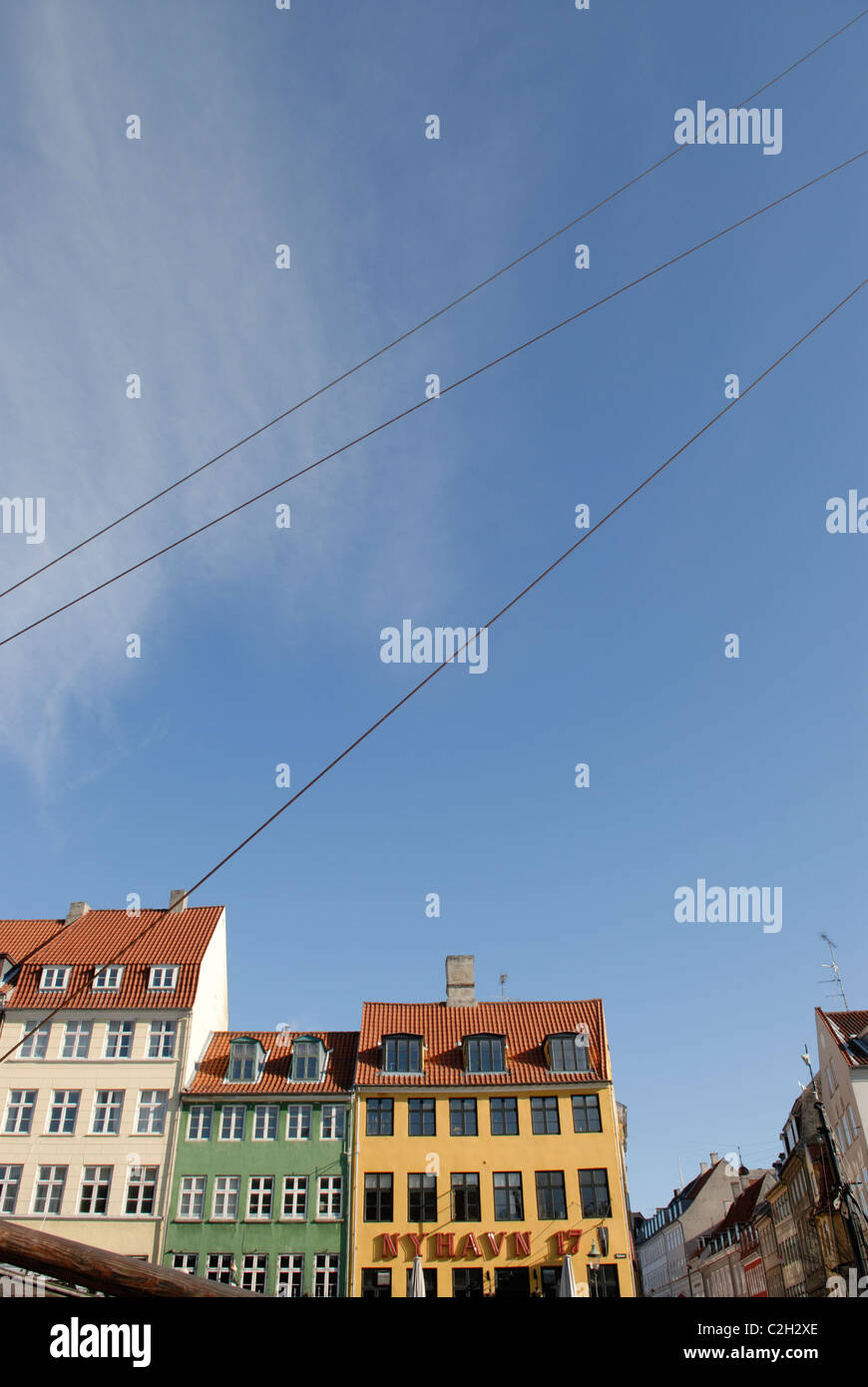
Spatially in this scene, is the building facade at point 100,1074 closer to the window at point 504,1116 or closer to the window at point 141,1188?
the window at point 141,1188

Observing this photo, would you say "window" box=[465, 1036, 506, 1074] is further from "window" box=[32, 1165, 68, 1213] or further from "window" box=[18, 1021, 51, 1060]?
"window" box=[18, 1021, 51, 1060]

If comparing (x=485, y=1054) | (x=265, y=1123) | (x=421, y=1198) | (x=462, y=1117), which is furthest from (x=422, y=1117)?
(x=265, y=1123)

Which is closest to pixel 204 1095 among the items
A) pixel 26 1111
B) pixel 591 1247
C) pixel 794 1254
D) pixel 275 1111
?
pixel 275 1111

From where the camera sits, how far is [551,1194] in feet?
129

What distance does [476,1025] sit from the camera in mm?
44938

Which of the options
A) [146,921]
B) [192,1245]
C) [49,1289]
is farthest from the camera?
[146,921]

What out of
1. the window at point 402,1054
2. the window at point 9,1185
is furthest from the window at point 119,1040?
the window at point 402,1054

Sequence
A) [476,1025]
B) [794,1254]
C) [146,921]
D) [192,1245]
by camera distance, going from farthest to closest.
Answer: [794,1254] → [146,921] → [476,1025] → [192,1245]

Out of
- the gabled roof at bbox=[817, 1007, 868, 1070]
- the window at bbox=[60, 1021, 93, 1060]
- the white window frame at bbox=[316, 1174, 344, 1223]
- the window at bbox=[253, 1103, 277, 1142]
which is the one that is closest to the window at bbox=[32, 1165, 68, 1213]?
the window at bbox=[60, 1021, 93, 1060]

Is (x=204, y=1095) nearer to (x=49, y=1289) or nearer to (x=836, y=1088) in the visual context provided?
(x=836, y=1088)

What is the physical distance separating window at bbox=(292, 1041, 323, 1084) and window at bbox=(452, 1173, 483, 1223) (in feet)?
25.0
